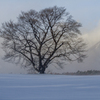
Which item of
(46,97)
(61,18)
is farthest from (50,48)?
(46,97)

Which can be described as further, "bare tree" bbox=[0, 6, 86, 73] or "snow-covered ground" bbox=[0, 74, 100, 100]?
"bare tree" bbox=[0, 6, 86, 73]

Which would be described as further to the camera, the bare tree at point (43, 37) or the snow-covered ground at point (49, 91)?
the bare tree at point (43, 37)

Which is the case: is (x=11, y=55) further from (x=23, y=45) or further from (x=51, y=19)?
(x=51, y=19)

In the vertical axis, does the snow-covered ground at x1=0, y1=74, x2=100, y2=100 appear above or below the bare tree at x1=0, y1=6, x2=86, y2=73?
below

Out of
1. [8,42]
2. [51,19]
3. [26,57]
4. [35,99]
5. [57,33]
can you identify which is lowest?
[35,99]

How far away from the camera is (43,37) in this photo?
59.8 feet

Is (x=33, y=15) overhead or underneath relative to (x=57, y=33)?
overhead

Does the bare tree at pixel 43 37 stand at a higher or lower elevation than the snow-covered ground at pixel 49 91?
higher

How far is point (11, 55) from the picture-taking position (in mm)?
18453

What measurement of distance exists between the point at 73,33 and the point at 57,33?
1.45m

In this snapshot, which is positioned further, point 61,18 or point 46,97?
point 61,18

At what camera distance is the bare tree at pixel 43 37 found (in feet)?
59.5

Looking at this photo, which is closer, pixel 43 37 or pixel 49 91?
pixel 49 91

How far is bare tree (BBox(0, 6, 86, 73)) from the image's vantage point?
59.5ft
